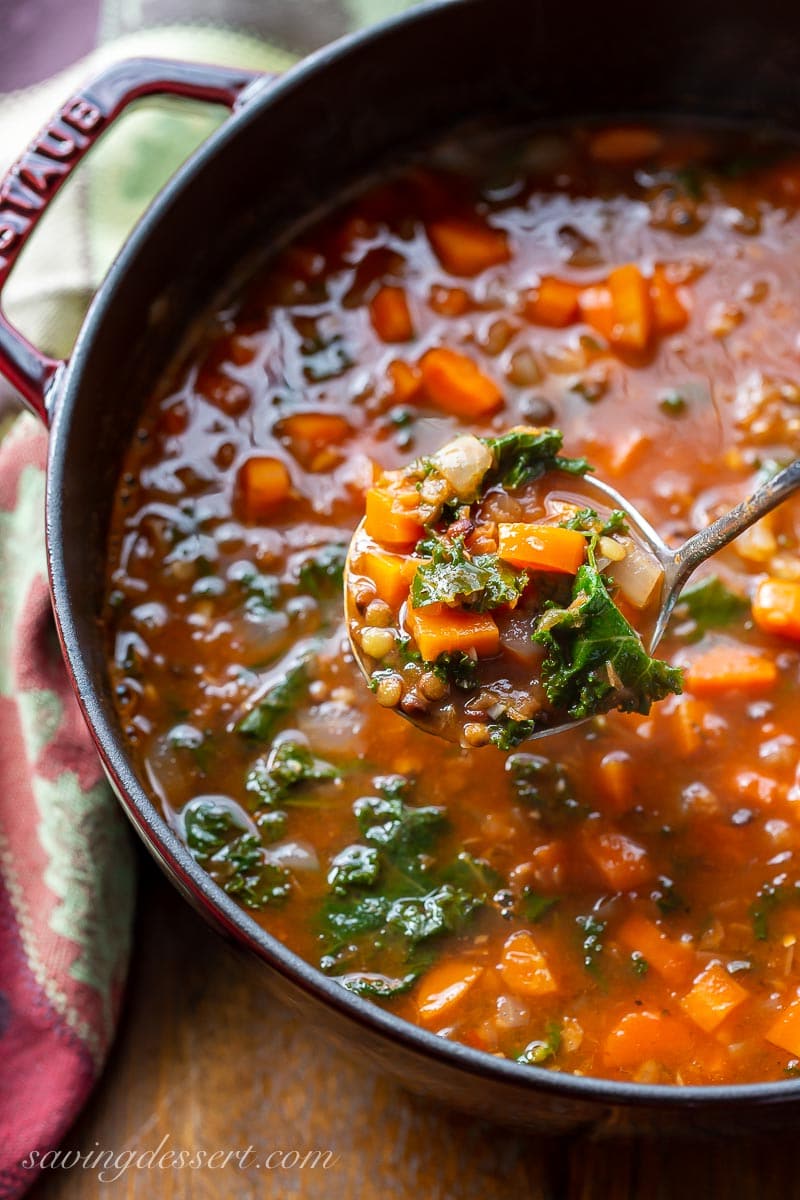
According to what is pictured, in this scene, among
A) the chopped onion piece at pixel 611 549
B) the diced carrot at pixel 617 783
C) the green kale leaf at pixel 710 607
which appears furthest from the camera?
the green kale leaf at pixel 710 607

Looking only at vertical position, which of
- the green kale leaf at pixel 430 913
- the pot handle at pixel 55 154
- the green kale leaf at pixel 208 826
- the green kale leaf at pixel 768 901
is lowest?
the green kale leaf at pixel 768 901

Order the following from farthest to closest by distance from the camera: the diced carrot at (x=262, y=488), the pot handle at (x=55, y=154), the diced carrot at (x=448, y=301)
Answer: the diced carrot at (x=448, y=301) < the diced carrot at (x=262, y=488) < the pot handle at (x=55, y=154)

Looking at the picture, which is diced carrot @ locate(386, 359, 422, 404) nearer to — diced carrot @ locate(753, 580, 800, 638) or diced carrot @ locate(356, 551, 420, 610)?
diced carrot @ locate(356, 551, 420, 610)

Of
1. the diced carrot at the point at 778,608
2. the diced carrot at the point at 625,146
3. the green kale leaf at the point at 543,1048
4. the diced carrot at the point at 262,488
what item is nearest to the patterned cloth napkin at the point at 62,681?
the diced carrot at the point at 262,488

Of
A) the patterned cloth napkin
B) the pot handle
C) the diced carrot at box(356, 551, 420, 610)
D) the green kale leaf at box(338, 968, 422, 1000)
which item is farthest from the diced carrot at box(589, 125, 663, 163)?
the green kale leaf at box(338, 968, 422, 1000)

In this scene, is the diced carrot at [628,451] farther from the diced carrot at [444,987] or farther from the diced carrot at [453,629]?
the diced carrot at [444,987]

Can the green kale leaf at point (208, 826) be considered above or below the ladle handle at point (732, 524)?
below
